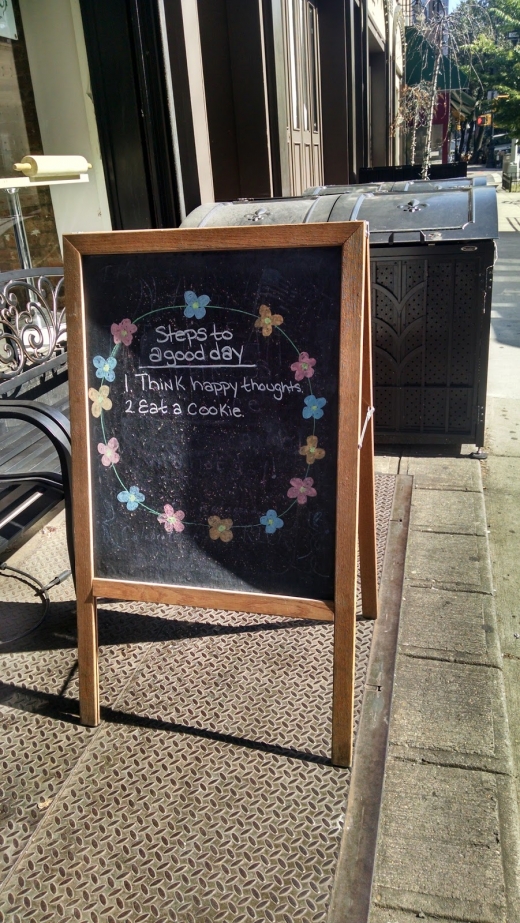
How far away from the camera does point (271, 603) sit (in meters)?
2.23

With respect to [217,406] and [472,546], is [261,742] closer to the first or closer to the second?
[217,406]

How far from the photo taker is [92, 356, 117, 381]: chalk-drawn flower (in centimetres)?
229

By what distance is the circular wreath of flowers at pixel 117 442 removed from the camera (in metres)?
2.13

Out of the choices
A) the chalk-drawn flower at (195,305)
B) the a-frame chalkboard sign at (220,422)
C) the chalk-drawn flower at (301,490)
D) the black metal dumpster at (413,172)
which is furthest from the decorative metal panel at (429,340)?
the black metal dumpster at (413,172)

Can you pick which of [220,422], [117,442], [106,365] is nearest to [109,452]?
[117,442]

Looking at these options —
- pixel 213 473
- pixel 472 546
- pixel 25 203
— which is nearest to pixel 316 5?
pixel 25 203

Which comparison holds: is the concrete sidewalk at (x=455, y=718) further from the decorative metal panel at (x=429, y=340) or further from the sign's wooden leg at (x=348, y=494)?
the decorative metal panel at (x=429, y=340)

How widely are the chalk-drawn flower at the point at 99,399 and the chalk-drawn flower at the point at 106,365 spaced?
0.15 ft

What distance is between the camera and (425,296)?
171 inches

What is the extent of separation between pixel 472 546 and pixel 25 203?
3.59m

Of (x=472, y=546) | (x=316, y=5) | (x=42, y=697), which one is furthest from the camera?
(x=316, y=5)

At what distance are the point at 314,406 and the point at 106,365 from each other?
2.23ft

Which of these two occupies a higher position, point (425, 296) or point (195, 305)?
point (195, 305)

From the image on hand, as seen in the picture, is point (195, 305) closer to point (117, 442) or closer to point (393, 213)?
point (117, 442)
